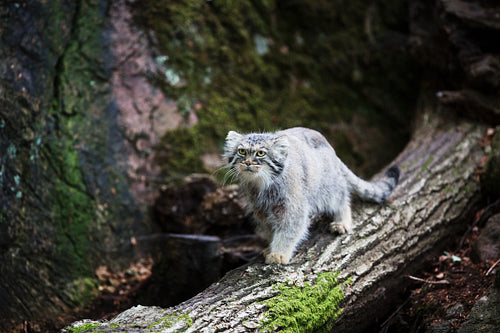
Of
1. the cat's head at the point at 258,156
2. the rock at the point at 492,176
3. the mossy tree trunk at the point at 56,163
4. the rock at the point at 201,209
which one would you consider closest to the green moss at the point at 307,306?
the cat's head at the point at 258,156

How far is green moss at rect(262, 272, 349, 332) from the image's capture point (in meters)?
3.41

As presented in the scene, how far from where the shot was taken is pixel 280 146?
13.2ft

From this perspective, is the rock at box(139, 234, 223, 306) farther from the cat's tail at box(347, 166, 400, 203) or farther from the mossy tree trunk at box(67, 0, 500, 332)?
the cat's tail at box(347, 166, 400, 203)

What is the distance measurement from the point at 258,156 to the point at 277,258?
3.37 feet

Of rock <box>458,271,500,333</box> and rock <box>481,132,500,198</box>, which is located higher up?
rock <box>481,132,500,198</box>

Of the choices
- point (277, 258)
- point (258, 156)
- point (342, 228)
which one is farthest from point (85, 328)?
point (342, 228)

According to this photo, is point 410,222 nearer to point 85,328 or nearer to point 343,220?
point 343,220

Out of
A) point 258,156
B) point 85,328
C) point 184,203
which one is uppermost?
point 258,156

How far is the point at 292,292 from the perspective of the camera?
11.9 feet

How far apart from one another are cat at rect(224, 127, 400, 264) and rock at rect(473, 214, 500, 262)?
1.42 metres

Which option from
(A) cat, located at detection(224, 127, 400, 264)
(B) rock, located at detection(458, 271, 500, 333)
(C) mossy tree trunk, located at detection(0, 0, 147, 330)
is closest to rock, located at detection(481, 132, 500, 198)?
→ (A) cat, located at detection(224, 127, 400, 264)

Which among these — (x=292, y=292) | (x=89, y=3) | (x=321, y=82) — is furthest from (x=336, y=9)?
(x=292, y=292)

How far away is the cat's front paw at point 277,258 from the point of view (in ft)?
13.2

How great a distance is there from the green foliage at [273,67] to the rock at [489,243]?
3074 millimetres
